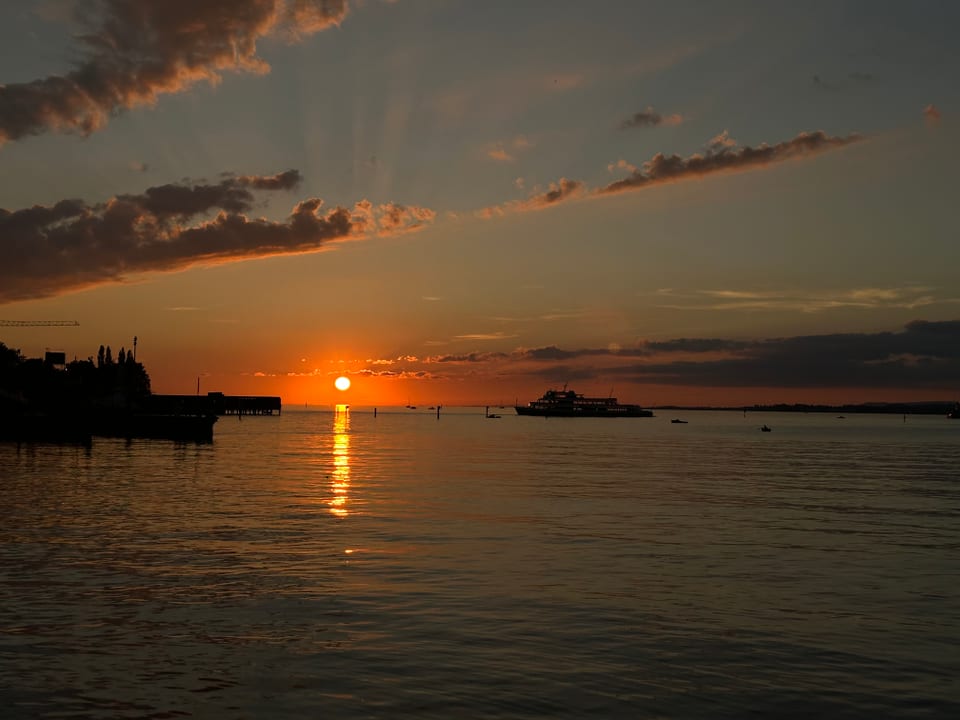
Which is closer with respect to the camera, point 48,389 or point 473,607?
point 473,607

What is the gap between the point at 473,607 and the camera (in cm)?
2258

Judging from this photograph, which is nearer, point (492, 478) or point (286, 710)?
point (286, 710)

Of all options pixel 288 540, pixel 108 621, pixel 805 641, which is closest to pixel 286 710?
pixel 108 621

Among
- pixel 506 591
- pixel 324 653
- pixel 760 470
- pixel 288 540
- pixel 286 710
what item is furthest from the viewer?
pixel 760 470

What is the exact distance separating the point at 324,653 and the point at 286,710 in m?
3.42

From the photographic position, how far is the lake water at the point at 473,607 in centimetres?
1567

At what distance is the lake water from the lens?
15.7 m

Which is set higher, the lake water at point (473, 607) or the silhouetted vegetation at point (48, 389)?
the silhouetted vegetation at point (48, 389)

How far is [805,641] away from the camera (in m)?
19.9

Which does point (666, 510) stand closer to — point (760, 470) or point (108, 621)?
point (108, 621)

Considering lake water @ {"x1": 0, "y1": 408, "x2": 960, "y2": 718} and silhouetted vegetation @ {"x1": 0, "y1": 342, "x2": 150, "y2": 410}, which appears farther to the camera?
silhouetted vegetation @ {"x1": 0, "y1": 342, "x2": 150, "y2": 410}

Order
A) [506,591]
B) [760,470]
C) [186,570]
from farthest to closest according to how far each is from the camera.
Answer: [760,470]
[186,570]
[506,591]

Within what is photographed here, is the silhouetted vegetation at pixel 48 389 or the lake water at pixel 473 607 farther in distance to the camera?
the silhouetted vegetation at pixel 48 389

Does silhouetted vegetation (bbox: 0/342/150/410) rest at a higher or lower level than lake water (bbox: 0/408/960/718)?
higher
